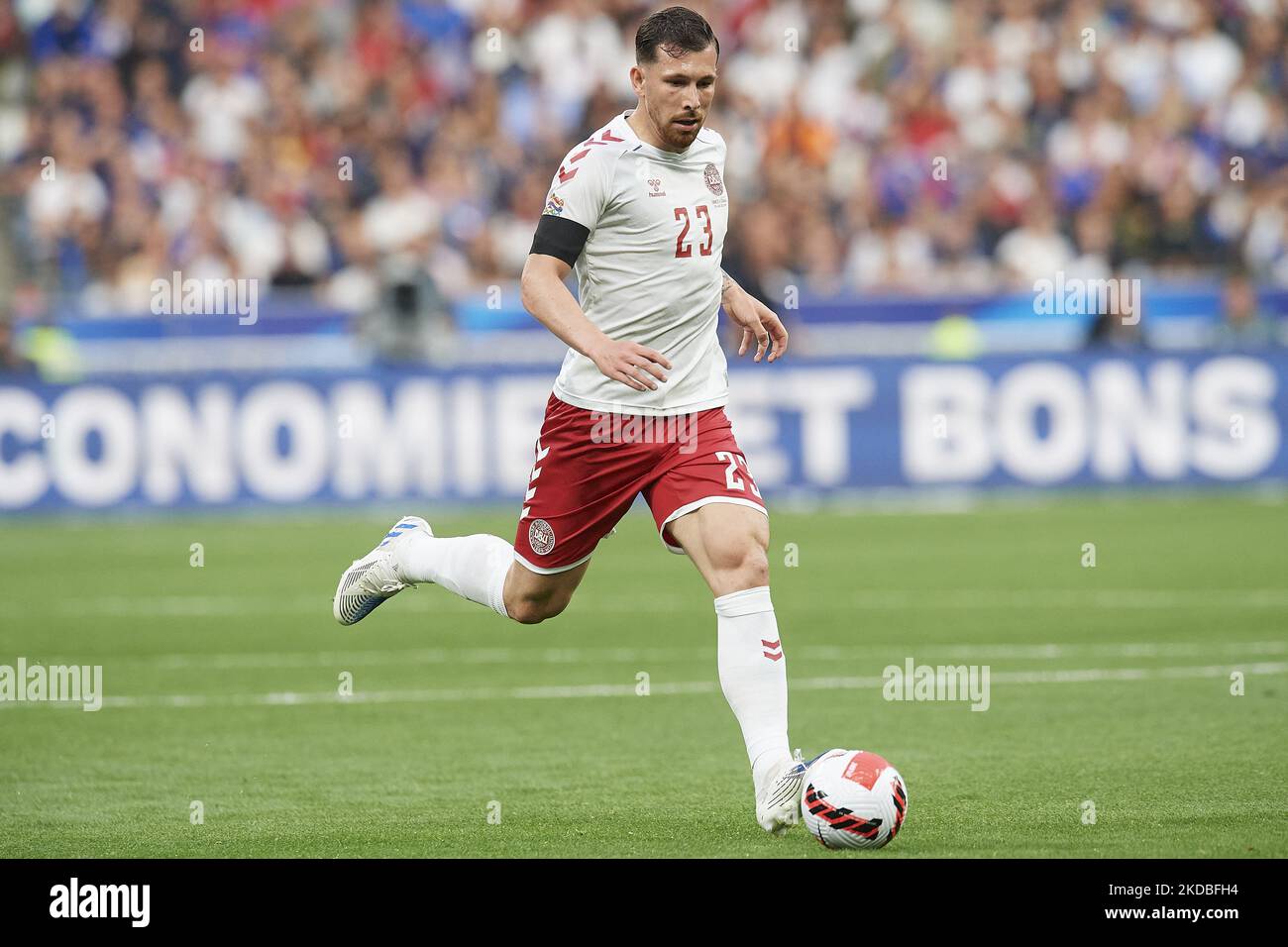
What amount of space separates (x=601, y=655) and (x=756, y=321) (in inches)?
160

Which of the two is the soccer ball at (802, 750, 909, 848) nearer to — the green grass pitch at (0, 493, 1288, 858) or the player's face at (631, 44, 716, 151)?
the green grass pitch at (0, 493, 1288, 858)

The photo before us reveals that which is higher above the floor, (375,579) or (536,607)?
(375,579)

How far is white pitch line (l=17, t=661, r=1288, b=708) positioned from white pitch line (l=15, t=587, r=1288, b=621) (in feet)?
7.63

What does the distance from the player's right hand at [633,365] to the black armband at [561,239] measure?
56 cm

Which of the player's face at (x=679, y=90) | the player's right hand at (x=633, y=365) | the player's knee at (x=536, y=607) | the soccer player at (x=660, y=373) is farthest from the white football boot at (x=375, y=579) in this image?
the player's face at (x=679, y=90)

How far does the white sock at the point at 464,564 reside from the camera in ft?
25.3

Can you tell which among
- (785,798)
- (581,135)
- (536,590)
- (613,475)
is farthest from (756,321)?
(581,135)

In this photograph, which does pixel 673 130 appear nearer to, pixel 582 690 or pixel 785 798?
pixel 785 798

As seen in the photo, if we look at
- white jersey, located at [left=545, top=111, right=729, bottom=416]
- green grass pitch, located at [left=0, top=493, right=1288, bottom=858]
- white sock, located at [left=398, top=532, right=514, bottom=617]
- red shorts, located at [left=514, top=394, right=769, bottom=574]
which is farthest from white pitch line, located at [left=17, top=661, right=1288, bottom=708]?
white jersey, located at [left=545, top=111, right=729, bottom=416]

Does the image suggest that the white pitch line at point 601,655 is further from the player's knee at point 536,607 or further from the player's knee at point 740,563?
the player's knee at point 740,563

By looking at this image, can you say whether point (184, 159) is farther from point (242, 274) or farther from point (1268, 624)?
point (1268, 624)

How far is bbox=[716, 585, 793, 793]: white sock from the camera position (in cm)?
667

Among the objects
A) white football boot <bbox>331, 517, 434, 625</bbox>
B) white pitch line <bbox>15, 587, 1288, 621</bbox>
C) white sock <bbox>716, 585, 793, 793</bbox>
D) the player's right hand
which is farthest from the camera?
white pitch line <bbox>15, 587, 1288, 621</bbox>

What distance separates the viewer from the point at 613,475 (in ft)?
23.4
